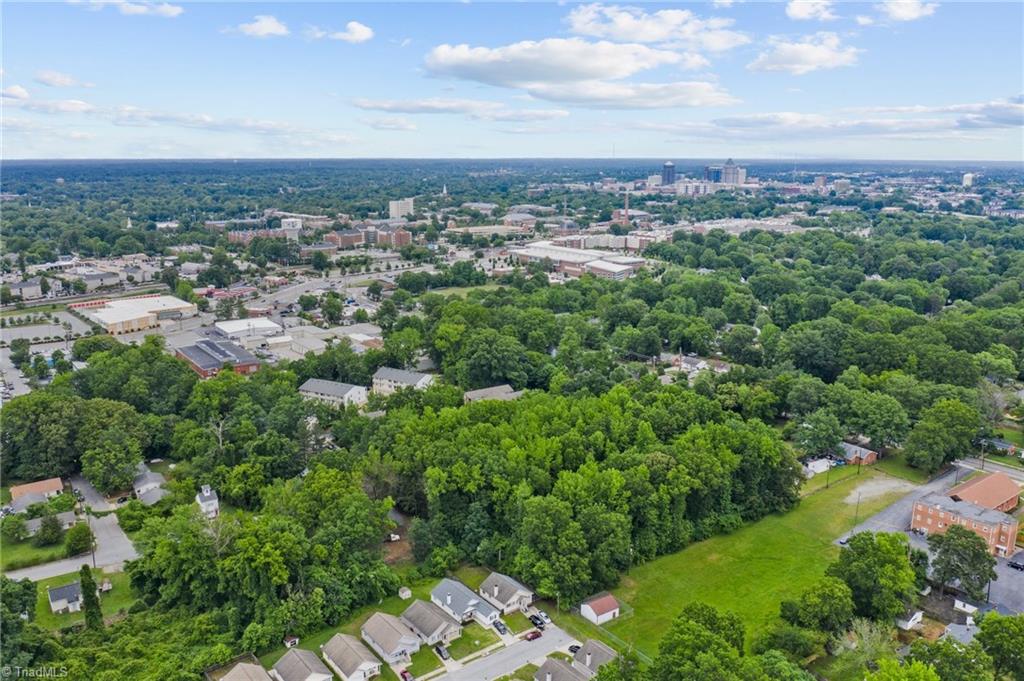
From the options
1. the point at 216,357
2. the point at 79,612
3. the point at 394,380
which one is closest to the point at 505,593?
the point at 79,612

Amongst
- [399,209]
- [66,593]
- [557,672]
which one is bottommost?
[66,593]

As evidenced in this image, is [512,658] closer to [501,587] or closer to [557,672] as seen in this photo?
[557,672]

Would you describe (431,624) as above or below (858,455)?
below

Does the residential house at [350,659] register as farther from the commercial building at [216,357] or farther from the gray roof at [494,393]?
the commercial building at [216,357]

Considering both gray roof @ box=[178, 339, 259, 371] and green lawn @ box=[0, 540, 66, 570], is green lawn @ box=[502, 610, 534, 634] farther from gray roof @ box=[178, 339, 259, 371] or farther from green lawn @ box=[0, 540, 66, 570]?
gray roof @ box=[178, 339, 259, 371]

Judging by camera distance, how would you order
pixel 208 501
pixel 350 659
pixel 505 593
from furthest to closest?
pixel 208 501 < pixel 505 593 < pixel 350 659

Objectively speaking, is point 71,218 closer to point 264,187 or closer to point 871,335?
point 264,187

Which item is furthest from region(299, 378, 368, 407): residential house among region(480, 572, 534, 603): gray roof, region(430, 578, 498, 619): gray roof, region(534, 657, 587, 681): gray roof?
region(534, 657, 587, 681): gray roof
